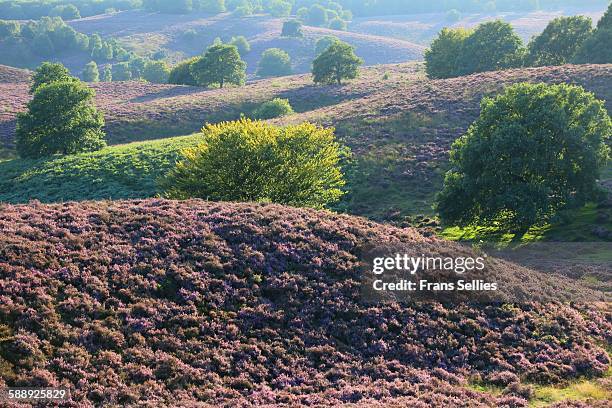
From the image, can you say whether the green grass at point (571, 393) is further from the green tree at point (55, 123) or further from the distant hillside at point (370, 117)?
the green tree at point (55, 123)

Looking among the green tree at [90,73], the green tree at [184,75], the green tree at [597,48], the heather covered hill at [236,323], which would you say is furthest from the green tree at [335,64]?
the green tree at [90,73]

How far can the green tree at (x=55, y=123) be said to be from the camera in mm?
66188

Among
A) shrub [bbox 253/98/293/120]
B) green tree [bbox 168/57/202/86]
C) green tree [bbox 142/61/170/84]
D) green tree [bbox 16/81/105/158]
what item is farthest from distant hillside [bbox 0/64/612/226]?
green tree [bbox 142/61/170/84]

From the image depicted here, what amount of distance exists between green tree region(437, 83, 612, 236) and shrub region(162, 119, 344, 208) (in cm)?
1123

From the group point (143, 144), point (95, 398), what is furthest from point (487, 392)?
point (143, 144)

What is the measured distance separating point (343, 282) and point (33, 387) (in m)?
13.5

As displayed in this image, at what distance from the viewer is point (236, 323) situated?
2203 centimetres

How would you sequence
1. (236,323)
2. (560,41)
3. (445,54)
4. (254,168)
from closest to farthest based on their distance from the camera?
(236,323) < (254,168) < (560,41) < (445,54)

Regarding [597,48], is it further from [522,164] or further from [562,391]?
[562,391]

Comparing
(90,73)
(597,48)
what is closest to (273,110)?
(597,48)

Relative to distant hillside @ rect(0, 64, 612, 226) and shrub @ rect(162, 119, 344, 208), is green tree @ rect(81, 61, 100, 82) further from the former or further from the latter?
shrub @ rect(162, 119, 344, 208)

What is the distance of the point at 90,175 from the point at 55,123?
42.3 ft

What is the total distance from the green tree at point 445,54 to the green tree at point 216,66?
43442 millimetres

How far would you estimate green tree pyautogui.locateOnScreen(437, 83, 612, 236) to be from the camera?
43562mm
